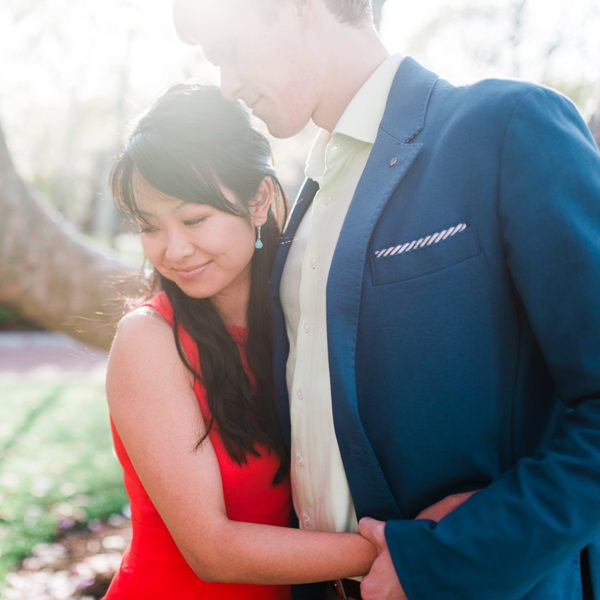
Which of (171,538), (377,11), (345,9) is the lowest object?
(171,538)

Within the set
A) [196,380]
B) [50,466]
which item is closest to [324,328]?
[196,380]

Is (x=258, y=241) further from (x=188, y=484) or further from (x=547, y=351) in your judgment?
(x=547, y=351)

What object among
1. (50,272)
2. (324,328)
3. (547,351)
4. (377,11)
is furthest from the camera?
(50,272)

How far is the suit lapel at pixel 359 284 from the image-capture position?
1436 mm

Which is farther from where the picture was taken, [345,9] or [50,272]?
[50,272]

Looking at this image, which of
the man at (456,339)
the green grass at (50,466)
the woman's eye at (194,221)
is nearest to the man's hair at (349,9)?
the man at (456,339)

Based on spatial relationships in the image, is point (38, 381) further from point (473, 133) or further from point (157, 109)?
point (473, 133)

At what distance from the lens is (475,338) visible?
4.48 ft

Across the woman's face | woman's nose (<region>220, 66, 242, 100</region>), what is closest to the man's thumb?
the woman's face

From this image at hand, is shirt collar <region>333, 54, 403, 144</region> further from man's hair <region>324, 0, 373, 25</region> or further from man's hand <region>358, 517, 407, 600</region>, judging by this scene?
man's hand <region>358, 517, 407, 600</region>

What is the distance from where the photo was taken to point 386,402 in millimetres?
1451

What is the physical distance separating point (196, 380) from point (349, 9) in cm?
123

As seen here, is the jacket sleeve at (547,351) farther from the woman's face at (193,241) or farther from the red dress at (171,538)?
the woman's face at (193,241)

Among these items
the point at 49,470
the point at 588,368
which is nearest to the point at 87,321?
the point at 588,368
